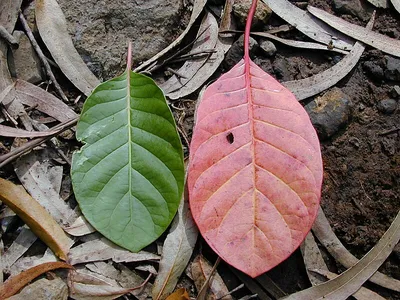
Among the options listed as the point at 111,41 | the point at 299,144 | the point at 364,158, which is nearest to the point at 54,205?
the point at 111,41

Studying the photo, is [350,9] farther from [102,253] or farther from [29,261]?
[29,261]

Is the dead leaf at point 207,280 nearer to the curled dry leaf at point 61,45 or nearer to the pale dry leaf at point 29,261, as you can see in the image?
the pale dry leaf at point 29,261

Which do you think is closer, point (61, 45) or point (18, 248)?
point (18, 248)

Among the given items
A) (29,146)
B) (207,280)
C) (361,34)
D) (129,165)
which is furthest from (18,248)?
(361,34)

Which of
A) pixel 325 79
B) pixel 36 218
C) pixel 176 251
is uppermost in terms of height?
pixel 325 79

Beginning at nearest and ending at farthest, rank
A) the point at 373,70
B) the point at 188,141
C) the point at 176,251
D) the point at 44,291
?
1. the point at 44,291
2. the point at 176,251
3. the point at 188,141
4. the point at 373,70

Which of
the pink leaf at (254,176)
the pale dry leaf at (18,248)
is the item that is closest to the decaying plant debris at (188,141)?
the pale dry leaf at (18,248)
